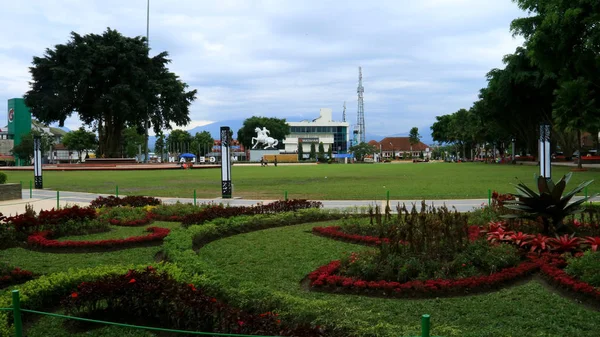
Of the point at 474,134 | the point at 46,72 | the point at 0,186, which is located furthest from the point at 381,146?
the point at 0,186

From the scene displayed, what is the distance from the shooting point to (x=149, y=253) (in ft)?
31.5

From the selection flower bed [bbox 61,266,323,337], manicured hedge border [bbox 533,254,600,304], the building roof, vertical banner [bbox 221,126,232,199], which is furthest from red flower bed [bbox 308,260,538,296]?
the building roof

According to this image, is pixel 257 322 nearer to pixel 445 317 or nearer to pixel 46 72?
pixel 445 317

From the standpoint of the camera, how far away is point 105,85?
55.8 metres

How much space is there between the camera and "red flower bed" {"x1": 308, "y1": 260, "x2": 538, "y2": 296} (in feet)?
21.0

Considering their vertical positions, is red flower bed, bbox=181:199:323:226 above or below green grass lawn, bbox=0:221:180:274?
above

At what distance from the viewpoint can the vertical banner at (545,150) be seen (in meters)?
15.8

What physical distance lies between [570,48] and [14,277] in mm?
30357

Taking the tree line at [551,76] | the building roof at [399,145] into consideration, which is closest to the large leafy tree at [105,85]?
the tree line at [551,76]

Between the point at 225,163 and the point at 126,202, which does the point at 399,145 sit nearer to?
the point at 225,163

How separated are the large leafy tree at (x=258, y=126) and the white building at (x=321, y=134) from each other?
12.7m

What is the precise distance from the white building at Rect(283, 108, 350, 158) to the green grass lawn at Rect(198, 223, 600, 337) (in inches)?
5007

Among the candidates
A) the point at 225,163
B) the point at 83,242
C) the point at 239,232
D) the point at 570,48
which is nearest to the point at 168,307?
the point at 83,242

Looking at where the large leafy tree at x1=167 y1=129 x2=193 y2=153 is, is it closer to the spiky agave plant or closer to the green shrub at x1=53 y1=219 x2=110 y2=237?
the green shrub at x1=53 y1=219 x2=110 y2=237
